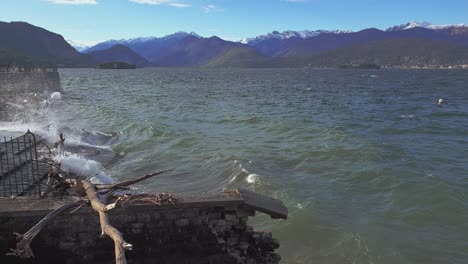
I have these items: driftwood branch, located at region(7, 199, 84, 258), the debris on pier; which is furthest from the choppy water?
driftwood branch, located at region(7, 199, 84, 258)

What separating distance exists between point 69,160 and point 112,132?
1141cm

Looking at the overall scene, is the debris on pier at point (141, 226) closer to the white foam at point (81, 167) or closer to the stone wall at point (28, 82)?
the white foam at point (81, 167)

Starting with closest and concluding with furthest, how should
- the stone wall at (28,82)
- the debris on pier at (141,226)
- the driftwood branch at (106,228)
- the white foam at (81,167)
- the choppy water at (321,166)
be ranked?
the driftwood branch at (106,228)
the debris on pier at (141,226)
the choppy water at (321,166)
the white foam at (81,167)
the stone wall at (28,82)

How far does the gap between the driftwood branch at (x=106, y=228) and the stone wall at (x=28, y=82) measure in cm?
3057

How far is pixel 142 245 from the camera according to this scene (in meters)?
7.70

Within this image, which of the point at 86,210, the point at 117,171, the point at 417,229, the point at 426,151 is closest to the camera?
the point at 86,210

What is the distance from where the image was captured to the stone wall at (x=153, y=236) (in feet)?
24.5

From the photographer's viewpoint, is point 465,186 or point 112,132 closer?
point 465,186

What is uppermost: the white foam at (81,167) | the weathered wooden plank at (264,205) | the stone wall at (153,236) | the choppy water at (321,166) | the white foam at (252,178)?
the weathered wooden plank at (264,205)

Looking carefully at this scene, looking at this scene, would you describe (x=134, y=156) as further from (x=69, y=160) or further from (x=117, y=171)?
(x=69, y=160)

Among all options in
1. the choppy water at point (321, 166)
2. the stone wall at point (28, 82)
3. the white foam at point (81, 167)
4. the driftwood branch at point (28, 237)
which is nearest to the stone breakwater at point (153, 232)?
the driftwood branch at point (28, 237)

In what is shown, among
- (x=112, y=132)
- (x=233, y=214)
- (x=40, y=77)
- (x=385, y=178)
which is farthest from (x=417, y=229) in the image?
(x=40, y=77)

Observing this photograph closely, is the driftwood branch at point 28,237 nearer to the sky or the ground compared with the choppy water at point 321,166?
nearer to the sky

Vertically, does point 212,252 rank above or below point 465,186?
above
